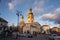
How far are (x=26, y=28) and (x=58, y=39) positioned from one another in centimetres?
3508

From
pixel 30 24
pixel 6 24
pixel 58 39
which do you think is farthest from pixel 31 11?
pixel 58 39

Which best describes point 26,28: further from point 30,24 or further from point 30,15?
point 30,15

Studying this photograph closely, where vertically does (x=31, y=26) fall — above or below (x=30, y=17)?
below

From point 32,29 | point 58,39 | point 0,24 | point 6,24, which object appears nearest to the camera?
point 58,39

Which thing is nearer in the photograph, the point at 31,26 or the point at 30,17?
the point at 31,26

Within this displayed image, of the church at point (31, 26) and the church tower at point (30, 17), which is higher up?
the church tower at point (30, 17)

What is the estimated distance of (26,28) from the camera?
2874 inches

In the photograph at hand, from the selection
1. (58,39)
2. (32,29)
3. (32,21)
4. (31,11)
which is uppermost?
(31,11)

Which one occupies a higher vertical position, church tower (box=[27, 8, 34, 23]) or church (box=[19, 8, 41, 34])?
church tower (box=[27, 8, 34, 23])

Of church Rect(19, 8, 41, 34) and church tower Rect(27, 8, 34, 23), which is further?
church tower Rect(27, 8, 34, 23)

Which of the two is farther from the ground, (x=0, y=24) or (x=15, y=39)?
(x=0, y=24)

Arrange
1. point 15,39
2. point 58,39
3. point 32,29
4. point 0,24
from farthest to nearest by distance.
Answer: point 32,29 < point 0,24 < point 58,39 < point 15,39

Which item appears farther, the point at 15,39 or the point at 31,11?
the point at 31,11

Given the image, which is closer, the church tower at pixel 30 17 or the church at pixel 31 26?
the church at pixel 31 26
